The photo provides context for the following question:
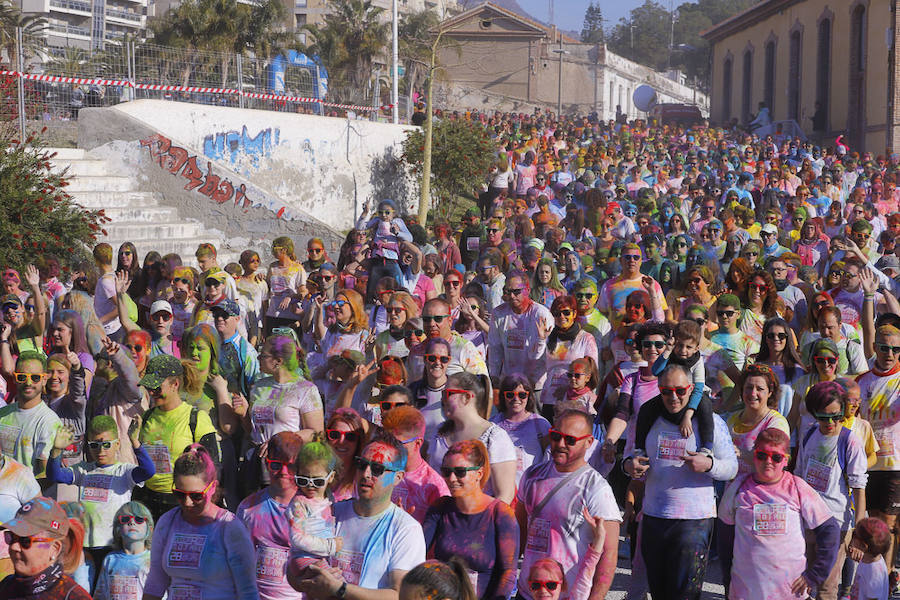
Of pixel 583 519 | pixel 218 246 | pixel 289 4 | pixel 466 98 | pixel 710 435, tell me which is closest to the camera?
pixel 583 519

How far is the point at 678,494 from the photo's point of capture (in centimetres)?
590

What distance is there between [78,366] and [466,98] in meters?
57.0

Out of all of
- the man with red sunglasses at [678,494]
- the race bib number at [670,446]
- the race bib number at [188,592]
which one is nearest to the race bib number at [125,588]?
the race bib number at [188,592]

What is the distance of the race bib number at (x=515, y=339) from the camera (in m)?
8.78

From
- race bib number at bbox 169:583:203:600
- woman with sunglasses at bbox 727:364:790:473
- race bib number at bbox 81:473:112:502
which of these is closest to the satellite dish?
woman with sunglasses at bbox 727:364:790:473

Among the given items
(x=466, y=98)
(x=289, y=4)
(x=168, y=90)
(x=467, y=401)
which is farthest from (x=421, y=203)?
(x=289, y=4)

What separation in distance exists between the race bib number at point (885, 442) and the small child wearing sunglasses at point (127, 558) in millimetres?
4298

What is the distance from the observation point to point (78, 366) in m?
7.75

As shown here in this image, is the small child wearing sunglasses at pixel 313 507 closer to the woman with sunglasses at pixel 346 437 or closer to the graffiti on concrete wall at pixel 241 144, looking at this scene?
the woman with sunglasses at pixel 346 437

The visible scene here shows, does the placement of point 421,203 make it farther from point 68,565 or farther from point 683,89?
point 683,89

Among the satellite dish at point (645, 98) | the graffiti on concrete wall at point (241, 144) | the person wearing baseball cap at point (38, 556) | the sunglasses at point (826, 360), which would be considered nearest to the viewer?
the person wearing baseball cap at point (38, 556)

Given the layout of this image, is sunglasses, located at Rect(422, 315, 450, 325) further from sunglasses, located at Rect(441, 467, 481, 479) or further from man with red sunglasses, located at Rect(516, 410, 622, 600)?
sunglasses, located at Rect(441, 467, 481, 479)

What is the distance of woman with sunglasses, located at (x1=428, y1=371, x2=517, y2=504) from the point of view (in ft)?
18.9

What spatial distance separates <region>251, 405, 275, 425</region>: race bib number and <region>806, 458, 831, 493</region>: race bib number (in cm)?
307
